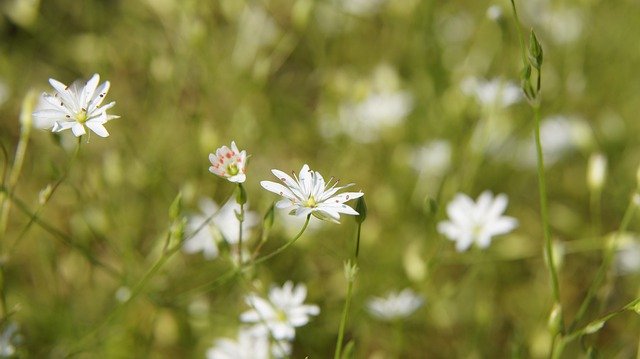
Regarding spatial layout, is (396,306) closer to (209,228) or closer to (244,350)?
(244,350)

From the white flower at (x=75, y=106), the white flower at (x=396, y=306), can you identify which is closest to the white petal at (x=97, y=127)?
the white flower at (x=75, y=106)

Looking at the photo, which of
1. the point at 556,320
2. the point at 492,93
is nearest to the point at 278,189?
the point at 556,320

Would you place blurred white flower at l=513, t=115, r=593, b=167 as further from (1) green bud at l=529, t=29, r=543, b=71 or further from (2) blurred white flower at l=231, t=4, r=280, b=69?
(1) green bud at l=529, t=29, r=543, b=71

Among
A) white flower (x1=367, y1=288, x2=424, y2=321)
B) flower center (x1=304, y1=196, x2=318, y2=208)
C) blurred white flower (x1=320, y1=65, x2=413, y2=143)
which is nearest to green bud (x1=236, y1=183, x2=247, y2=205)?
flower center (x1=304, y1=196, x2=318, y2=208)

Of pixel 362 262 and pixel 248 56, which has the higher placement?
pixel 248 56

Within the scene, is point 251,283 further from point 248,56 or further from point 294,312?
point 248,56

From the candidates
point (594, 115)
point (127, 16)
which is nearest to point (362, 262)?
point (594, 115)
